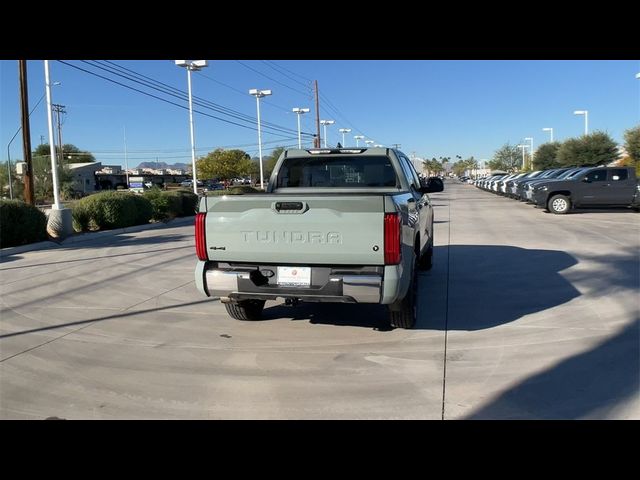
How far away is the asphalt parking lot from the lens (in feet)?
13.6

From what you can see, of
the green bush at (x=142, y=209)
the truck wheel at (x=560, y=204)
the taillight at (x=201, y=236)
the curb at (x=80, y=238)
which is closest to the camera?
the taillight at (x=201, y=236)

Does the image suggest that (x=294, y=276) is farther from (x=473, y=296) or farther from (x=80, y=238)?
(x=80, y=238)

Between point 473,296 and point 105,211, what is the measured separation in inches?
553

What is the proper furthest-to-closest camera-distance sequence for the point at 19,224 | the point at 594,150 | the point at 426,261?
the point at 594,150
the point at 19,224
the point at 426,261

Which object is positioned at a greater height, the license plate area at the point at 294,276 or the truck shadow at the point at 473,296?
the license plate area at the point at 294,276

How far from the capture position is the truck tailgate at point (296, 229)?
16.2 feet

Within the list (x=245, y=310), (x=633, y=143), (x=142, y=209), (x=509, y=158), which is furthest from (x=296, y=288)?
(x=509, y=158)

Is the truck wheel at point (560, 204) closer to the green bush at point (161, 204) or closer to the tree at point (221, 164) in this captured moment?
the green bush at point (161, 204)

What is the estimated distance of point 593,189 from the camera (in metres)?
20.2

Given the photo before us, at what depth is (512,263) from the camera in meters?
9.99

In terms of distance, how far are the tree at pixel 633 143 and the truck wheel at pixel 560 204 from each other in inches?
500

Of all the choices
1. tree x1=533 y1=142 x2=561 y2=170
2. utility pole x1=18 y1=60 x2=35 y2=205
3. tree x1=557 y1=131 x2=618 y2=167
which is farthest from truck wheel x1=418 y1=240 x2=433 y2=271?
tree x1=533 y1=142 x2=561 y2=170

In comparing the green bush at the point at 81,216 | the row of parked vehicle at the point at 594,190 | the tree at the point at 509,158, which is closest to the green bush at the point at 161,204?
the green bush at the point at 81,216
